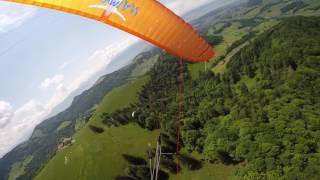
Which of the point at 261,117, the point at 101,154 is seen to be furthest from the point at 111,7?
the point at 101,154

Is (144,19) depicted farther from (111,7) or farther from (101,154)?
(101,154)

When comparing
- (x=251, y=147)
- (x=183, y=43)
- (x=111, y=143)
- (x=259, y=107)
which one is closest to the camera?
(x=183, y=43)

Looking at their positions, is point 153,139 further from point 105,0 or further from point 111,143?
point 105,0

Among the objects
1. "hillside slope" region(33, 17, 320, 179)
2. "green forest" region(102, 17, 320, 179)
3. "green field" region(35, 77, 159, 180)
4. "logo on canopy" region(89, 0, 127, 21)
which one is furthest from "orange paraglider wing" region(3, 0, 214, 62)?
"green field" region(35, 77, 159, 180)

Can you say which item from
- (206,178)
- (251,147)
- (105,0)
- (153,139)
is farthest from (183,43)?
(153,139)

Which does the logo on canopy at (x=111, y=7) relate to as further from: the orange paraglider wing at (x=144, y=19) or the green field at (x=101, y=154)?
the green field at (x=101, y=154)

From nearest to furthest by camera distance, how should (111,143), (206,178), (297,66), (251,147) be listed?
(251,147) < (206,178) < (297,66) < (111,143)

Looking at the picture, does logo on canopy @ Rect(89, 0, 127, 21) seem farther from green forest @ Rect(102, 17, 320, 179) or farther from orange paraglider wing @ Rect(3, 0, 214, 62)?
green forest @ Rect(102, 17, 320, 179)
